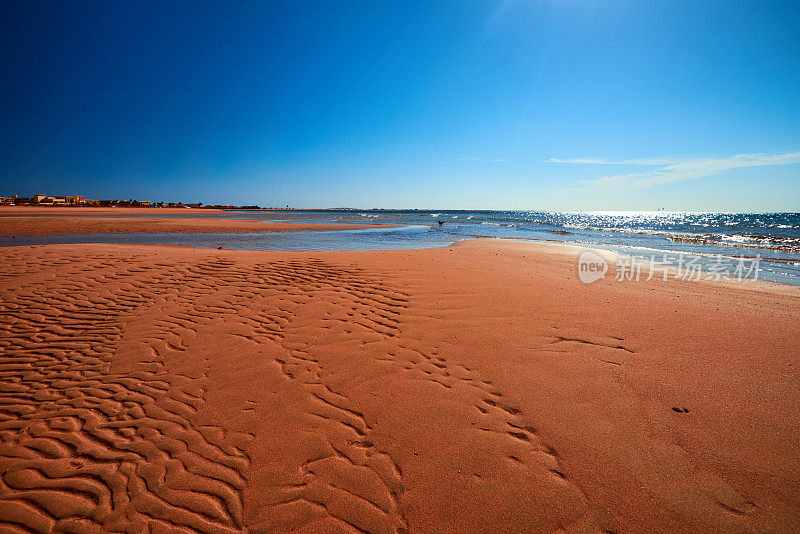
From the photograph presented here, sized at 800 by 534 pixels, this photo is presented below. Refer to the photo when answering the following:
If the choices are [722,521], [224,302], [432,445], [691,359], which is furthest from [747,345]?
[224,302]

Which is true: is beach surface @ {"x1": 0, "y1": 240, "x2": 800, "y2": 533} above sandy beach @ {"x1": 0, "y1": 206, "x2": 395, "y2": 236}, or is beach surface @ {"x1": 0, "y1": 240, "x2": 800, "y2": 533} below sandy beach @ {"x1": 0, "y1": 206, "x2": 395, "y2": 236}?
below

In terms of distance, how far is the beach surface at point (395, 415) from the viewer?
2365 millimetres

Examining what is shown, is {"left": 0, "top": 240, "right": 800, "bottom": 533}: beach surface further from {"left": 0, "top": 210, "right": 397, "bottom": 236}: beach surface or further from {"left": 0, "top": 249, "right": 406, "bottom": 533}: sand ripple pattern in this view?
{"left": 0, "top": 210, "right": 397, "bottom": 236}: beach surface

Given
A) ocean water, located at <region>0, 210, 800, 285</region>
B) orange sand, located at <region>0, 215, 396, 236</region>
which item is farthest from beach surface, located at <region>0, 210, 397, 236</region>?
ocean water, located at <region>0, 210, 800, 285</region>

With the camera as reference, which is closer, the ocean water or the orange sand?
the ocean water

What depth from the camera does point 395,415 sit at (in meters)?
3.40

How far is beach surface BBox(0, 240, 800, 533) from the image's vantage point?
2365 millimetres

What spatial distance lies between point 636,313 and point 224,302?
830cm

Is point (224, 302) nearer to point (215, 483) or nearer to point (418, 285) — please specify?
point (418, 285)

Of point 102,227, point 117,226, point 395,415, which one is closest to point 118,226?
point 117,226

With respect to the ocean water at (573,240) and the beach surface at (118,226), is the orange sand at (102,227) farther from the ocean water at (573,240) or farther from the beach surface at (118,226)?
the ocean water at (573,240)

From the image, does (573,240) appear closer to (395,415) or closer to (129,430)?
(395,415)

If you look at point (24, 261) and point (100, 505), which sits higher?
point (24, 261)

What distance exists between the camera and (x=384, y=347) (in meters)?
4.89
